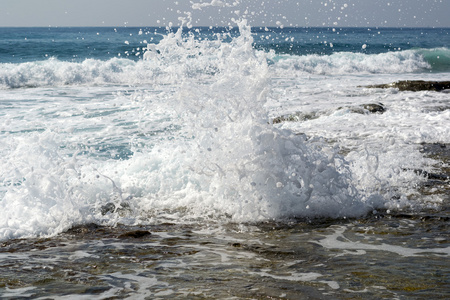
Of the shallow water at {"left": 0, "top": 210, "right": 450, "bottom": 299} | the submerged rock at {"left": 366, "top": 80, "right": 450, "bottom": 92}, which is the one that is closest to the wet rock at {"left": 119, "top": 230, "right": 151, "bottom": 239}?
the shallow water at {"left": 0, "top": 210, "right": 450, "bottom": 299}

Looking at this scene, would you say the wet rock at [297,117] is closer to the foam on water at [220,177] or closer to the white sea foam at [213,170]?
the white sea foam at [213,170]

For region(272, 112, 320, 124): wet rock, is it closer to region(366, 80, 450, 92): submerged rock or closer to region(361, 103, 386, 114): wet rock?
region(361, 103, 386, 114): wet rock

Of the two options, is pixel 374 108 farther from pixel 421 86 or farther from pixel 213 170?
pixel 213 170

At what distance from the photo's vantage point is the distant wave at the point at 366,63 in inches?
1025

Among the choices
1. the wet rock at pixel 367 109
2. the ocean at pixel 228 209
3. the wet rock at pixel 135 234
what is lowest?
the wet rock at pixel 135 234

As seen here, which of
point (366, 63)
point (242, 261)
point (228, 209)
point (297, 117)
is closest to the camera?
point (242, 261)

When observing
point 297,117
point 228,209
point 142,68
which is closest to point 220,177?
point 228,209

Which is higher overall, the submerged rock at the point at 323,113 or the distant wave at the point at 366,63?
the distant wave at the point at 366,63

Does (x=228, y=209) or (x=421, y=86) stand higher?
(x=421, y=86)

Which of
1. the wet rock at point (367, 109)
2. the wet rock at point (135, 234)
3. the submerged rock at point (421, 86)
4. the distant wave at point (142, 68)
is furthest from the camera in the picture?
the distant wave at point (142, 68)

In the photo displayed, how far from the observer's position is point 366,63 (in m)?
27.6

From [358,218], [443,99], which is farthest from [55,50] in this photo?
[358,218]

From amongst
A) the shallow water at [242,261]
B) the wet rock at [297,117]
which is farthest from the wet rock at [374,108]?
the shallow water at [242,261]

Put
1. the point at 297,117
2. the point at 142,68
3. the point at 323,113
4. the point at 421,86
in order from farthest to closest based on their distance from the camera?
the point at 142,68 → the point at 421,86 → the point at 323,113 → the point at 297,117
